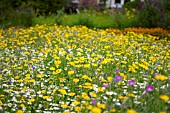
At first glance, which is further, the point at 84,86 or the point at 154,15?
the point at 154,15

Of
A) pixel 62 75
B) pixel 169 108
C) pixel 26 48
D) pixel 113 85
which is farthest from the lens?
pixel 26 48

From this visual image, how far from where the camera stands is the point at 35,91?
13.4 feet

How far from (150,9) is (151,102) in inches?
345

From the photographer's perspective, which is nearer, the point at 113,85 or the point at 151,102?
the point at 151,102

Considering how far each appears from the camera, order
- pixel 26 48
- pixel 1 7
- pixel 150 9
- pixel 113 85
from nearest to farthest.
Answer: pixel 113 85, pixel 26 48, pixel 150 9, pixel 1 7

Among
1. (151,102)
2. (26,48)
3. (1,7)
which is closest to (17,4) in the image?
(1,7)

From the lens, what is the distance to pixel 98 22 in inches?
527

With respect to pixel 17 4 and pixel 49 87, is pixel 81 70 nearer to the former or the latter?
pixel 49 87

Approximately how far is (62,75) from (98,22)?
8676 millimetres

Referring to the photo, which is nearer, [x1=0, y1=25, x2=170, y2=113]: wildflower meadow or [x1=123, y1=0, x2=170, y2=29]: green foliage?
[x1=0, y1=25, x2=170, y2=113]: wildflower meadow

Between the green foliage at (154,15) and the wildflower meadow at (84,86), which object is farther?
the green foliage at (154,15)

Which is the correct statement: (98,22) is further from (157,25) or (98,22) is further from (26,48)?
(26,48)

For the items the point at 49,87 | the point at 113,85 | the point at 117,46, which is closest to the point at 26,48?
the point at 117,46

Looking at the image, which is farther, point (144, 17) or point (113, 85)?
point (144, 17)
